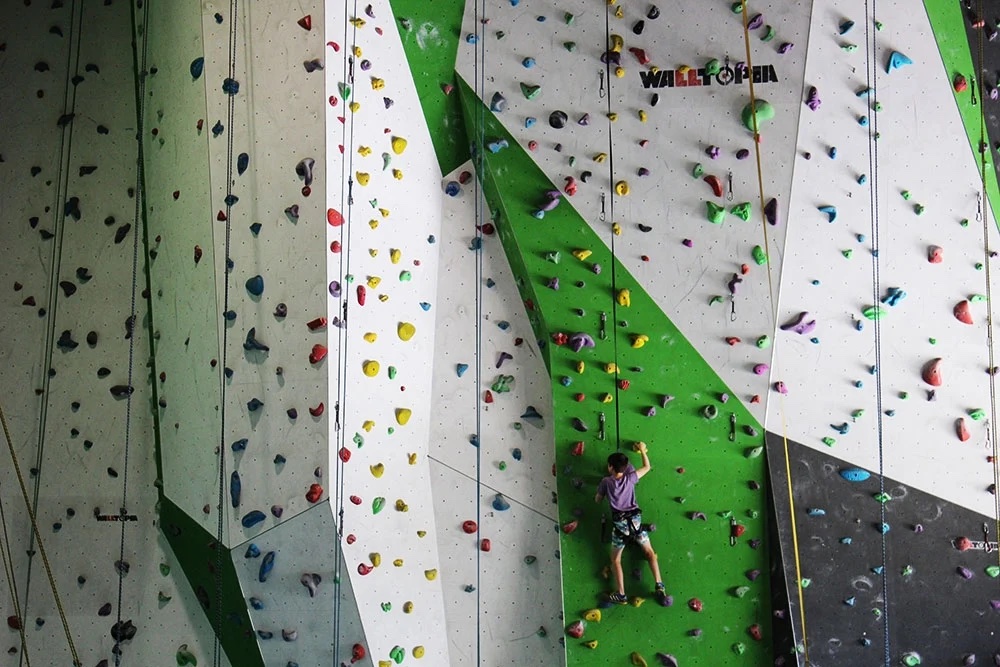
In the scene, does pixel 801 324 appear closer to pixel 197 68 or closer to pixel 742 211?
pixel 742 211

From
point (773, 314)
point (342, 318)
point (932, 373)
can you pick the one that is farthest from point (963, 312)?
A: point (342, 318)

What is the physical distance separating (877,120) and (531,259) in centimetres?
165

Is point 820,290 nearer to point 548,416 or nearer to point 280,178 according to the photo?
point 548,416

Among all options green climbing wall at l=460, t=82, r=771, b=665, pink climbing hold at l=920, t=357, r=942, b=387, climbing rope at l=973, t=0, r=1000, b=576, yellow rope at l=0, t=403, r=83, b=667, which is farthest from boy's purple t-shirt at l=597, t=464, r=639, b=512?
yellow rope at l=0, t=403, r=83, b=667

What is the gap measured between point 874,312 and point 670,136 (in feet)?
3.91

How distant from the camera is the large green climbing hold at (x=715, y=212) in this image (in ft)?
14.4

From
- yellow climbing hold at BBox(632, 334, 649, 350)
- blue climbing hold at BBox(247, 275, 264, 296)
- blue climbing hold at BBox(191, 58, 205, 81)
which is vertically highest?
blue climbing hold at BBox(191, 58, 205, 81)

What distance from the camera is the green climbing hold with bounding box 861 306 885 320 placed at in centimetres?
433

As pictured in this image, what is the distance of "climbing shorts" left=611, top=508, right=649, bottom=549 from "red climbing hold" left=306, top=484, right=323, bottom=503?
4.30 feet

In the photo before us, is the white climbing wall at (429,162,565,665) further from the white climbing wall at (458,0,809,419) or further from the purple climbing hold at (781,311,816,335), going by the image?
the purple climbing hold at (781,311,816,335)

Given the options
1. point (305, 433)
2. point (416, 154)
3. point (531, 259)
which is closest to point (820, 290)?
point (531, 259)

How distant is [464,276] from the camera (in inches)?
177

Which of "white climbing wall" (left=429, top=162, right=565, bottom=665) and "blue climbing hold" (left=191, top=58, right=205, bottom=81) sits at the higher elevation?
"blue climbing hold" (left=191, top=58, right=205, bottom=81)

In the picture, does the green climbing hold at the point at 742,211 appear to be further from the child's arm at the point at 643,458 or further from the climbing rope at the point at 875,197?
the child's arm at the point at 643,458
